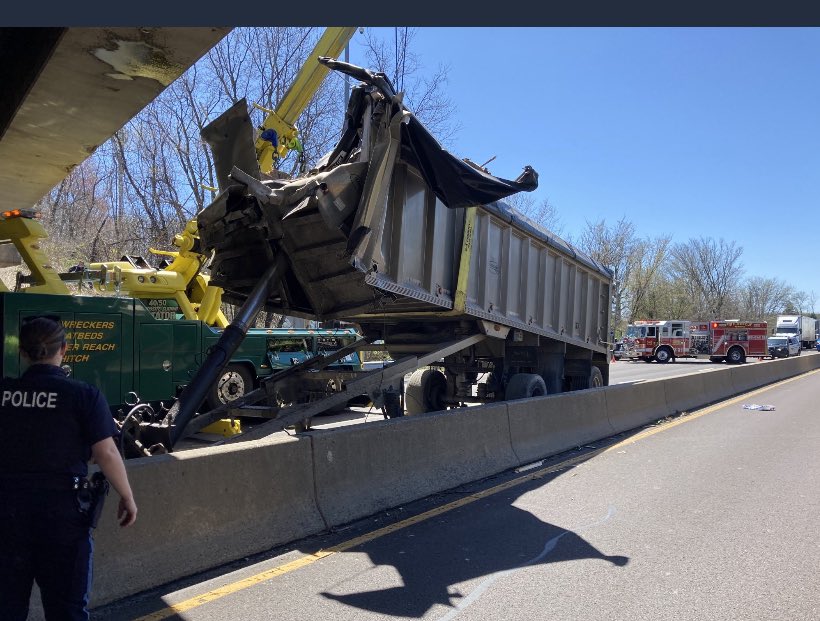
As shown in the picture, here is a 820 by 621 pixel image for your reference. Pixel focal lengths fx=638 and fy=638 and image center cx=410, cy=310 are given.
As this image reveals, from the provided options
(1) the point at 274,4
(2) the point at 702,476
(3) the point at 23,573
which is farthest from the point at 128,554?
(2) the point at 702,476

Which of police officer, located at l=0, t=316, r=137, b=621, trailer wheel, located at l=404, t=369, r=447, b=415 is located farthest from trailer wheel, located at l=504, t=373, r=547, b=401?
police officer, located at l=0, t=316, r=137, b=621

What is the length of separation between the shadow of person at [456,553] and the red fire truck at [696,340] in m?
37.5

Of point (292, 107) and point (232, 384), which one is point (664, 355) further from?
point (232, 384)

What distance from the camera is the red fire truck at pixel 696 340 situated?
39.3m

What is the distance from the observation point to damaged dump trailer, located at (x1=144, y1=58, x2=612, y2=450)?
641 centimetres

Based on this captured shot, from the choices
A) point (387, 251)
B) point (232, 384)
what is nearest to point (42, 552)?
point (387, 251)

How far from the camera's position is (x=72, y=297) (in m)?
8.32

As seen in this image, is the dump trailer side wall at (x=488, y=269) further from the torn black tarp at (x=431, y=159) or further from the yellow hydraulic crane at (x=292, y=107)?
the yellow hydraulic crane at (x=292, y=107)

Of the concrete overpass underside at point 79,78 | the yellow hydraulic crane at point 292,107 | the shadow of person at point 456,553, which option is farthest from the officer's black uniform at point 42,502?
the yellow hydraulic crane at point 292,107

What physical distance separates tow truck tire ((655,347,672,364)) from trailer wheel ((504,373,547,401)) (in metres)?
33.4

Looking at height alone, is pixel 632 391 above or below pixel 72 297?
below

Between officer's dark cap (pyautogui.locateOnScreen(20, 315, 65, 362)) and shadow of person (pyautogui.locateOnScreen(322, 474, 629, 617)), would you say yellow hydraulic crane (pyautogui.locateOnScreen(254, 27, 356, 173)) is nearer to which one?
shadow of person (pyautogui.locateOnScreen(322, 474, 629, 617))

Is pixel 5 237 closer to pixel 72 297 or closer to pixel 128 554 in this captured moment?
pixel 72 297

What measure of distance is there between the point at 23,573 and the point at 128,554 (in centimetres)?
129
